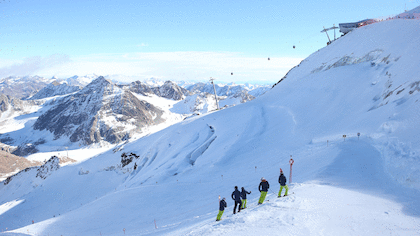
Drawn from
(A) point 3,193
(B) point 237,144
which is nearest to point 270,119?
(B) point 237,144

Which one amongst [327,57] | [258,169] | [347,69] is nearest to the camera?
[258,169]

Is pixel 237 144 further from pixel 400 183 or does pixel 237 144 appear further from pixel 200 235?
pixel 200 235

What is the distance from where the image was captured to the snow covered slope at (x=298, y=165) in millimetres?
11766

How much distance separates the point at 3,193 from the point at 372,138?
8843 cm

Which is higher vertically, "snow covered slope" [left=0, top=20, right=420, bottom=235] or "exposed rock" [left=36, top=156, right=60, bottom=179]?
"snow covered slope" [left=0, top=20, right=420, bottom=235]

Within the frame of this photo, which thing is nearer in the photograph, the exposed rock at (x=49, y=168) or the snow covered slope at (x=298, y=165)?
the snow covered slope at (x=298, y=165)

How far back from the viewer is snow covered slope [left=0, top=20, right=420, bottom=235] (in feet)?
38.6

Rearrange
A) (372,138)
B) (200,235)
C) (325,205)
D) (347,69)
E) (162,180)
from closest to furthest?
(200,235)
(325,205)
(372,138)
(162,180)
(347,69)

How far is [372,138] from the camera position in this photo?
20.2 m

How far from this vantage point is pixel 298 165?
21.4m

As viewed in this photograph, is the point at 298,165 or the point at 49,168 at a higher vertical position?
the point at 298,165

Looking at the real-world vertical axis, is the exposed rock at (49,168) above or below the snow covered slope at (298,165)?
below

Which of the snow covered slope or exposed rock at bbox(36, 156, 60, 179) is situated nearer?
the snow covered slope

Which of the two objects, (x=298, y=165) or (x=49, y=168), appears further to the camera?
(x=49, y=168)
